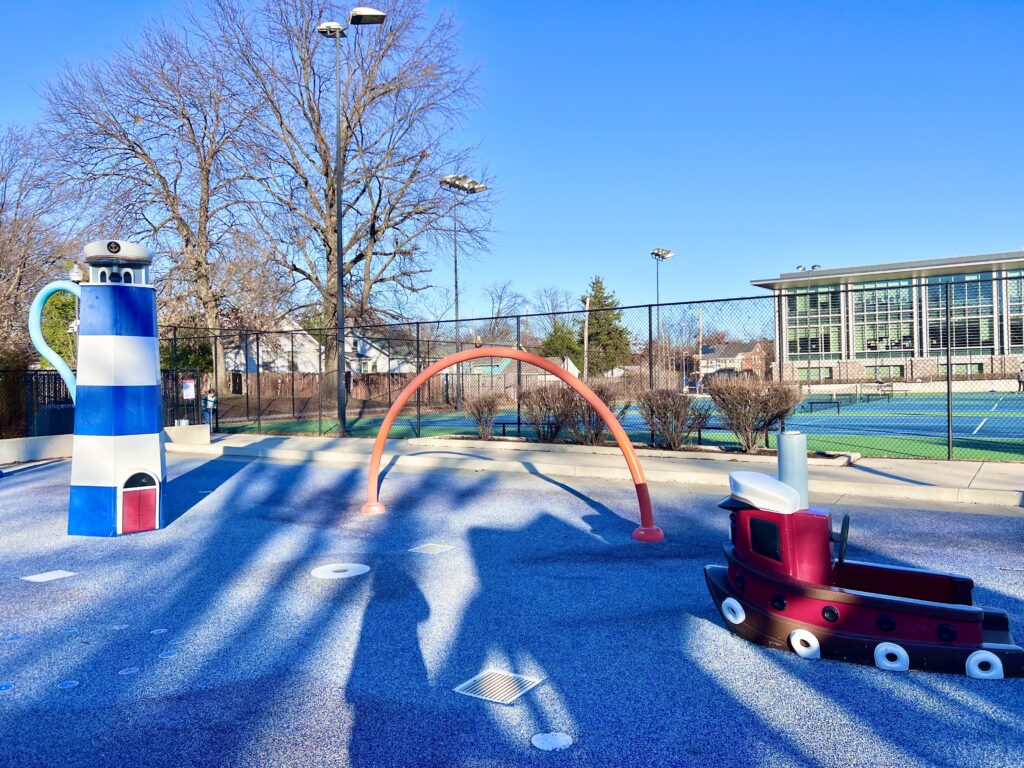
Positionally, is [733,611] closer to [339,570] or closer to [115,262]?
[339,570]

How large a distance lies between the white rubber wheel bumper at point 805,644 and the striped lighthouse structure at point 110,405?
678cm

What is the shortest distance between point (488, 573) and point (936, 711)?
139 inches

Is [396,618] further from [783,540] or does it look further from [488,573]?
[783,540]

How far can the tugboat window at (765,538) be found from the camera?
448 cm

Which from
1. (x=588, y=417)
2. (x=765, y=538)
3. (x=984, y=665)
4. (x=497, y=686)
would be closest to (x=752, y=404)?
(x=588, y=417)

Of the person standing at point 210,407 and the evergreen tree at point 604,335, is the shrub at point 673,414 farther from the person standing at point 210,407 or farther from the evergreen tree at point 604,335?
the person standing at point 210,407

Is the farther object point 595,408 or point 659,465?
point 659,465

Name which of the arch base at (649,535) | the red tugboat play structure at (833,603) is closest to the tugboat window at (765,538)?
the red tugboat play structure at (833,603)

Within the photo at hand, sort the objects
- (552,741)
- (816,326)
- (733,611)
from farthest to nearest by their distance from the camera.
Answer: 1. (816,326)
2. (733,611)
3. (552,741)

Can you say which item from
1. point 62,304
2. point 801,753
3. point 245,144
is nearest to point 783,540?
point 801,753

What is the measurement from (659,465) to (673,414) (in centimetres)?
263

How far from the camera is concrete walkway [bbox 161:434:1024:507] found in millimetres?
9984

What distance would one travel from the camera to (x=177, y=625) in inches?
207

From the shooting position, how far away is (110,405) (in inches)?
324
